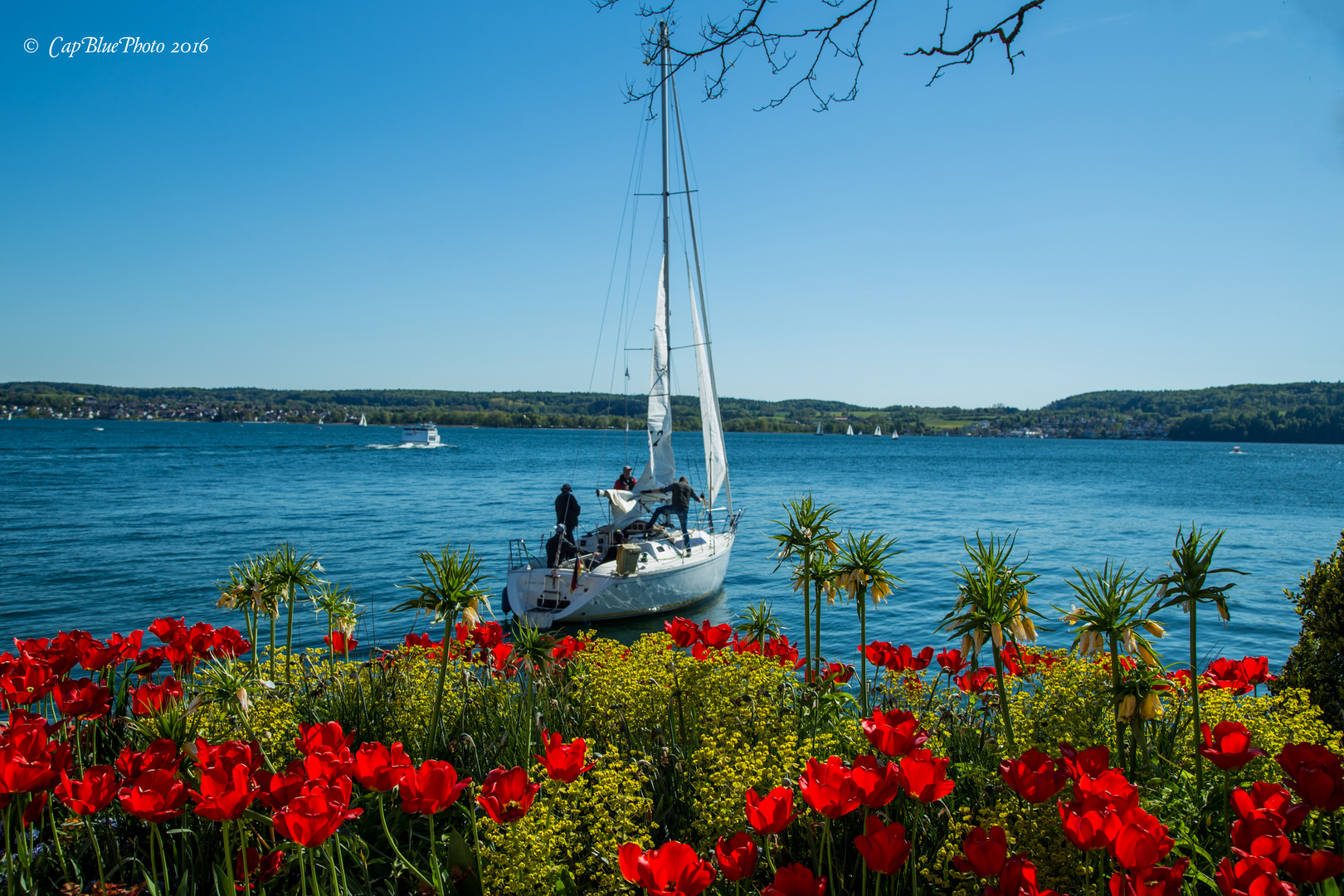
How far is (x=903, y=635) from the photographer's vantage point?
14734mm

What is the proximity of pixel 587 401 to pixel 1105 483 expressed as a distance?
12805 cm

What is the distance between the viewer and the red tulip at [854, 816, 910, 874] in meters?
2.05

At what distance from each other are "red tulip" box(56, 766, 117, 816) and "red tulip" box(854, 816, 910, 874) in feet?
7.48

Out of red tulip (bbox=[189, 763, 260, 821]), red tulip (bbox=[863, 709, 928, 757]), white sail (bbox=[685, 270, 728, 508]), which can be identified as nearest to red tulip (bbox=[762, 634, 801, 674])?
red tulip (bbox=[863, 709, 928, 757])

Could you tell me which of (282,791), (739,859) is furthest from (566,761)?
(282,791)

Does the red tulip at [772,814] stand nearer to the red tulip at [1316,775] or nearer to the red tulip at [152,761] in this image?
the red tulip at [1316,775]

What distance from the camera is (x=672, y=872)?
Result: 191 cm

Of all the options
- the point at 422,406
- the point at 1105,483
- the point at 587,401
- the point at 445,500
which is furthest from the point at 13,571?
the point at 422,406

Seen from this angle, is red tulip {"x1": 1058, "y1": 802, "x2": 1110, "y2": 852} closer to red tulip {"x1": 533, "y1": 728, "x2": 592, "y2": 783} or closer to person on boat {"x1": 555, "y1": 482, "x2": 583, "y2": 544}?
red tulip {"x1": 533, "y1": 728, "x2": 592, "y2": 783}

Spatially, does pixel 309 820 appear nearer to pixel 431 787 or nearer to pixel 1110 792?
pixel 431 787

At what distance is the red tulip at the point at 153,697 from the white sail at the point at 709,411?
14631mm

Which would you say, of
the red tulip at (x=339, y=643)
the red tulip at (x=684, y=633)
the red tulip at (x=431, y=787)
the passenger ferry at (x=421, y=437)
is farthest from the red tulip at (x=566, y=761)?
the passenger ferry at (x=421, y=437)

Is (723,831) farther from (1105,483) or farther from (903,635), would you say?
(1105,483)

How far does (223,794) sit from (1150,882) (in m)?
2.51
